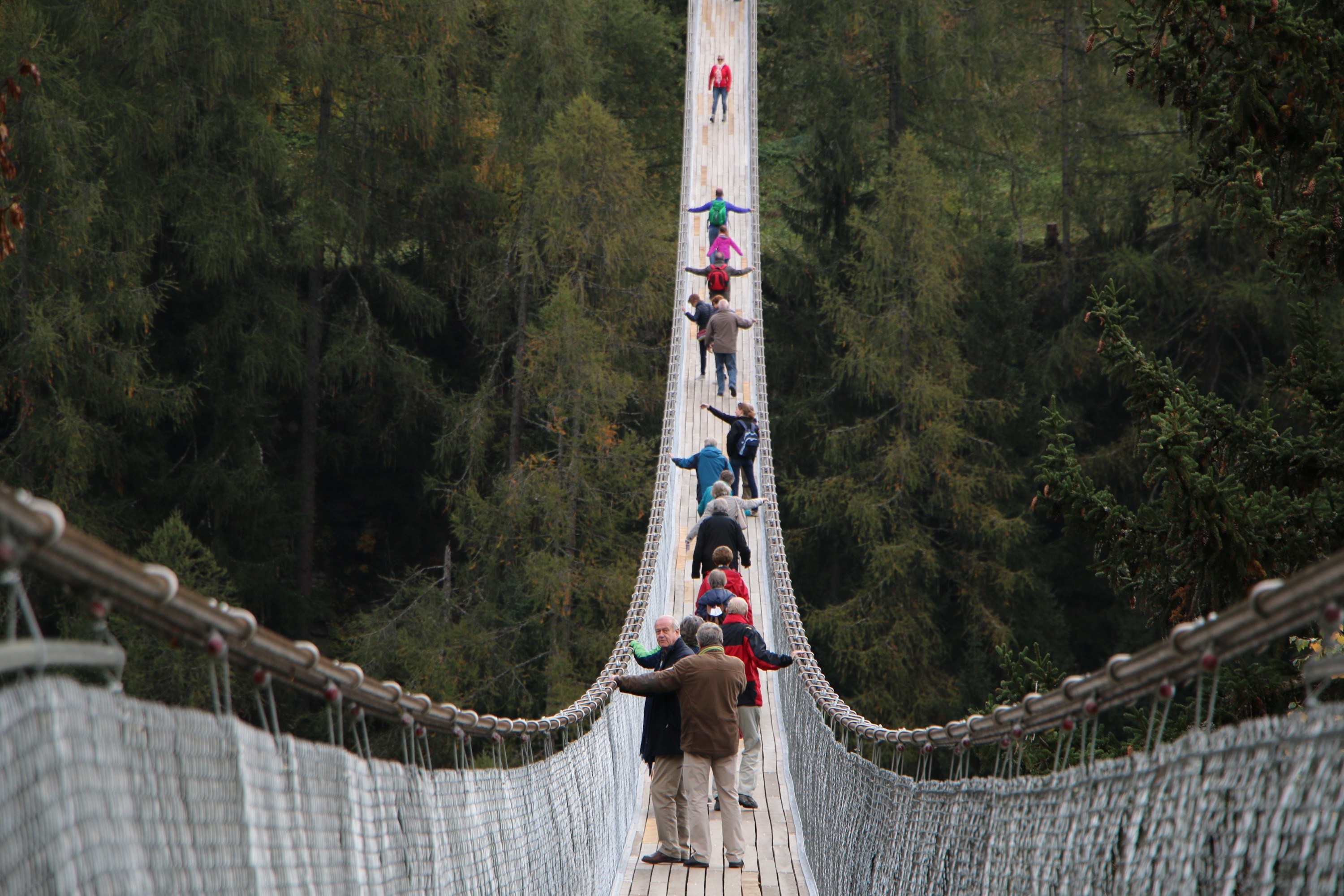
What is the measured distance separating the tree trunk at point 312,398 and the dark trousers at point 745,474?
9.79 metres

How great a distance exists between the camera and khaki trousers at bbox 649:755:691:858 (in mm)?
4668

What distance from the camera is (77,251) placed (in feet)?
44.9

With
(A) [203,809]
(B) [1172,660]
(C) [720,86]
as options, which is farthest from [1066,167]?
(A) [203,809]

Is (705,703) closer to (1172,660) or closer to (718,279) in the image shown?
(1172,660)

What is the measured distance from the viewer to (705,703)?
4480 millimetres

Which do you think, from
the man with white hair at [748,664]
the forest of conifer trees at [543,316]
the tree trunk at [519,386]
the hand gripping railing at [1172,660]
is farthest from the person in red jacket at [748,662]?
the tree trunk at [519,386]

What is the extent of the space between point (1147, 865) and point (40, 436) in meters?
13.4

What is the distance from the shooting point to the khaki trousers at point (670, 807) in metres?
4.67

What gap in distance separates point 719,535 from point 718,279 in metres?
4.95

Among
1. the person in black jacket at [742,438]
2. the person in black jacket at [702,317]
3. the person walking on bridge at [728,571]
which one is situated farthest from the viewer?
the person in black jacket at [702,317]

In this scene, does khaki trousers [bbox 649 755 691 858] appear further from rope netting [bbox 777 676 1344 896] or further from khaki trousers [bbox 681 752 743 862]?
rope netting [bbox 777 676 1344 896]

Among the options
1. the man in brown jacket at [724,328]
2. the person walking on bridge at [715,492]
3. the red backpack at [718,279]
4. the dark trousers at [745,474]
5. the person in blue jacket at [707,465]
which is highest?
the red backpack at [718,279]

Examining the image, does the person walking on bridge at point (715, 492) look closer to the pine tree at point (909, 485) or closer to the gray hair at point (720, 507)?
the gray hair at point (720, 507)

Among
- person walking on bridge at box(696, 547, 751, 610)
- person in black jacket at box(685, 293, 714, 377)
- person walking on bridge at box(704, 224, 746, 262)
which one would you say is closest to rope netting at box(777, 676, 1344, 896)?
person walking on bridge at box(696, 547, 751, 610)
